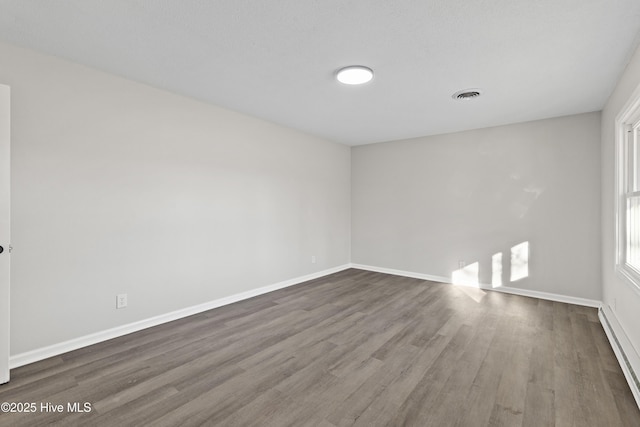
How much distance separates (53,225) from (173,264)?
111 cm

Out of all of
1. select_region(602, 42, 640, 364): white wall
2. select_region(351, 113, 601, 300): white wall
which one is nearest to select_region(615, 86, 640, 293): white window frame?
select_region(602, 42, 640, 364): white wall

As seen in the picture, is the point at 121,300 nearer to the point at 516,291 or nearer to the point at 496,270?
the point at 496,270

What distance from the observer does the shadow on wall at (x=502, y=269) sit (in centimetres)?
420

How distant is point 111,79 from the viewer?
2762 millimetres

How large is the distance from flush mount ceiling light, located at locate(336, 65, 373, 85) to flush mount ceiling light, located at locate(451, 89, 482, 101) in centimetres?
110

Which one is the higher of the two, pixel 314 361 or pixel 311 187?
pixel 311 187

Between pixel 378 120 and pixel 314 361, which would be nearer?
pixel 314 361

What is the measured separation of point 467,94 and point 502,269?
2684 mm

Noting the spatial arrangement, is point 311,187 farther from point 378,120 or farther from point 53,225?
point 53,225

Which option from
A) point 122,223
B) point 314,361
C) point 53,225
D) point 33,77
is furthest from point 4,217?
point 314,361

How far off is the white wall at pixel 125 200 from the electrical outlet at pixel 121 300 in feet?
0.17

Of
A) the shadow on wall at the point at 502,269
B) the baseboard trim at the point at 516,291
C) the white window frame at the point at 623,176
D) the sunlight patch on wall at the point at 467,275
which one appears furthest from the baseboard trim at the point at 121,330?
the white window frame at the point at 623,176

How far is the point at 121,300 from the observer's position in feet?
9.36

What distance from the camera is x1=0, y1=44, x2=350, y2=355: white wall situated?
7.72 ft
